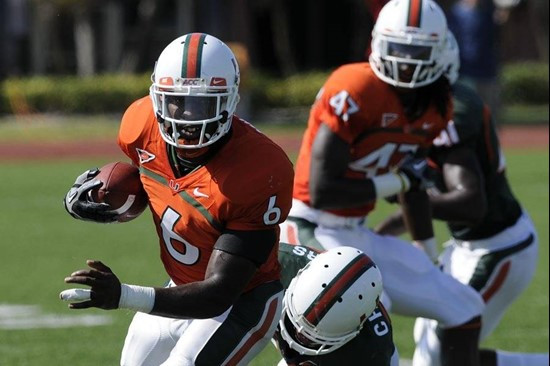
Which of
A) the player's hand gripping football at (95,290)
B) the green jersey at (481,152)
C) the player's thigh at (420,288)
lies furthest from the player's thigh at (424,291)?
the player's hand gripping football at (95,290)

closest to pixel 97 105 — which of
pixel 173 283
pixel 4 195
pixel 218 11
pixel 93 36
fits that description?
pixel 218 11

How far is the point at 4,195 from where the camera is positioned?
13688mm

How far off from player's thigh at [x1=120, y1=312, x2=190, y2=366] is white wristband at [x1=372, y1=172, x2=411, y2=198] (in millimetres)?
1195

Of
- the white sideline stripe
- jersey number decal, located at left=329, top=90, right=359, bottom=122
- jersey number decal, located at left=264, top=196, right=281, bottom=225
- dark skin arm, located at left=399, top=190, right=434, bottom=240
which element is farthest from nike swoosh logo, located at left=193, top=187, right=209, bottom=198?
the white sideline stripe

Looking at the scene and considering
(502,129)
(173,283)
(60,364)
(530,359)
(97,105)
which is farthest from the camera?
(97,105)

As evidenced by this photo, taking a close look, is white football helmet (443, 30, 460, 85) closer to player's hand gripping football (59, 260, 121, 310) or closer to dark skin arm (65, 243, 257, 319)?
dark skin arm (65, 243, 257, 319)

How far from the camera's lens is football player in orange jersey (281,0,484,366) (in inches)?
206

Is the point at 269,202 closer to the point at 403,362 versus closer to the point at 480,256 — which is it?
the point at 480,256

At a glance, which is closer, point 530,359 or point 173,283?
point 173,283

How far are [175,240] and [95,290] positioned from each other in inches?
23.7

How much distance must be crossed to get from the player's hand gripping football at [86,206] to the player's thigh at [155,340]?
16.1 inches

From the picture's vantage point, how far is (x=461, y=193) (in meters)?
5.53

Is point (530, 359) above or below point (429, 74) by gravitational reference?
below

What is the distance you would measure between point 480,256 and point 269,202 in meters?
2.02
